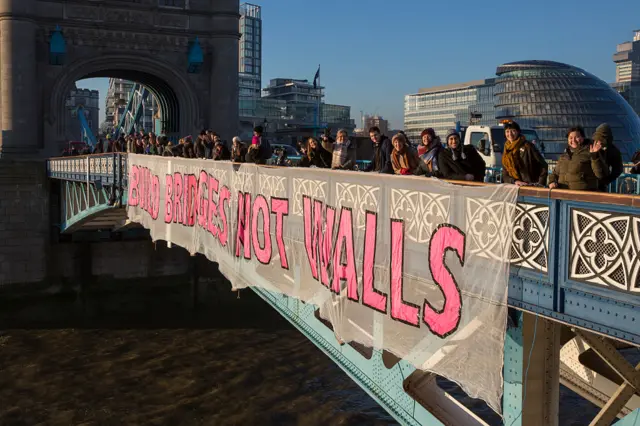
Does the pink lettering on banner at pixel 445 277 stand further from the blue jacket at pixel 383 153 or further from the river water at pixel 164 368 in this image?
the river water at pixel 164 368

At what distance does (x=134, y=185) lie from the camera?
66.3 feet

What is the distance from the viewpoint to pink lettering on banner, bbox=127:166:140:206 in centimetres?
1992

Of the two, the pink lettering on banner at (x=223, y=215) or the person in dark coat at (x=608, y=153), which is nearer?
the person in dark coat at (x=608, y=153)

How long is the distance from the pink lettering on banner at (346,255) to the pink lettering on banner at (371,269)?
9.8 inches

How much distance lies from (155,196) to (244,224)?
6.76m

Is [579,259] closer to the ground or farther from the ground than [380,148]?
closer to the ground

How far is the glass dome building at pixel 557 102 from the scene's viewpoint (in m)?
89.6

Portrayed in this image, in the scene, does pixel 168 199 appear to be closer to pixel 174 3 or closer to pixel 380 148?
pixel 380 148

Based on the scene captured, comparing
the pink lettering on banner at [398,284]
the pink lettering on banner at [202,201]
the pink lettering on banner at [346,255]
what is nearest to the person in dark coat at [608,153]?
the pink lettering on banner at [398,284]

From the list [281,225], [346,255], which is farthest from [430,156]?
[281,225]

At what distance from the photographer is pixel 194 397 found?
2098 centimetres

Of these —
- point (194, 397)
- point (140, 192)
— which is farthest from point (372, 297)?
point (194, 397)

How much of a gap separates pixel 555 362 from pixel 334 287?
3353mm

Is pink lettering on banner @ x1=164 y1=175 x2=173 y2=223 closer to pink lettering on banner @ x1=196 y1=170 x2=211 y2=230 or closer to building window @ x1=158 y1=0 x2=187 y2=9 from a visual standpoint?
pink lettering on banner @ x1=196 y1=170 x2=211 y2=230
